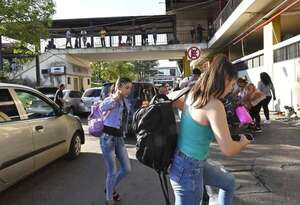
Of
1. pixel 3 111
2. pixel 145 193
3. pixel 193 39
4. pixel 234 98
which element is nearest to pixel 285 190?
pixel 145 193

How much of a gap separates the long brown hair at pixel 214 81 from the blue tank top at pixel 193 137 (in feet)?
0.43

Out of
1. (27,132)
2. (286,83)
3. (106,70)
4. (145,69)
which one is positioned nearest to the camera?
(27,132)

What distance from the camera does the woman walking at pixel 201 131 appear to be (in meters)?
2.80

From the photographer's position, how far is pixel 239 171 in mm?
6840

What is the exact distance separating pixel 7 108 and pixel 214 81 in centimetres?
389

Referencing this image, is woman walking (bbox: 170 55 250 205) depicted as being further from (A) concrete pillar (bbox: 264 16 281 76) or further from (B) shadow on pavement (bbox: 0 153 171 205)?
(A) concrete pillar (bbox: 264 16 281 76)

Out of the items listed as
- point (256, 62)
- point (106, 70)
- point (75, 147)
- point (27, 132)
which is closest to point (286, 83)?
point (256, 62)

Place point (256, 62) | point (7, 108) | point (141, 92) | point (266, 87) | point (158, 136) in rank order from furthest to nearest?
point (256, 62), point (266, 87), point (141, 92), point (7, 108), point (158, 136)

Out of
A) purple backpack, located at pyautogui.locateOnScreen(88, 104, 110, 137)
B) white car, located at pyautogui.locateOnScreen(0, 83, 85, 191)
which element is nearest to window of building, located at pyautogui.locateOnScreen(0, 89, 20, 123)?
white car, located at pyautogui.locateOnScreen(0, 83, 85, 191)

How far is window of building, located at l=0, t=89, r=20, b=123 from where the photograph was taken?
573 cm

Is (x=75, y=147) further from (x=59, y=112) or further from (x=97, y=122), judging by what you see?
(x=97, y=122)

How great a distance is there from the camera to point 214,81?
285 cm

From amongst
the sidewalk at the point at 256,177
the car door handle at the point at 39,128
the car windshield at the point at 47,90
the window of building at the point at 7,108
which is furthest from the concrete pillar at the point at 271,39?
the window of building at the point at 7,108

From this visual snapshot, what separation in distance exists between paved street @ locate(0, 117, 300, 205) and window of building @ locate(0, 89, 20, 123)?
1102mm
